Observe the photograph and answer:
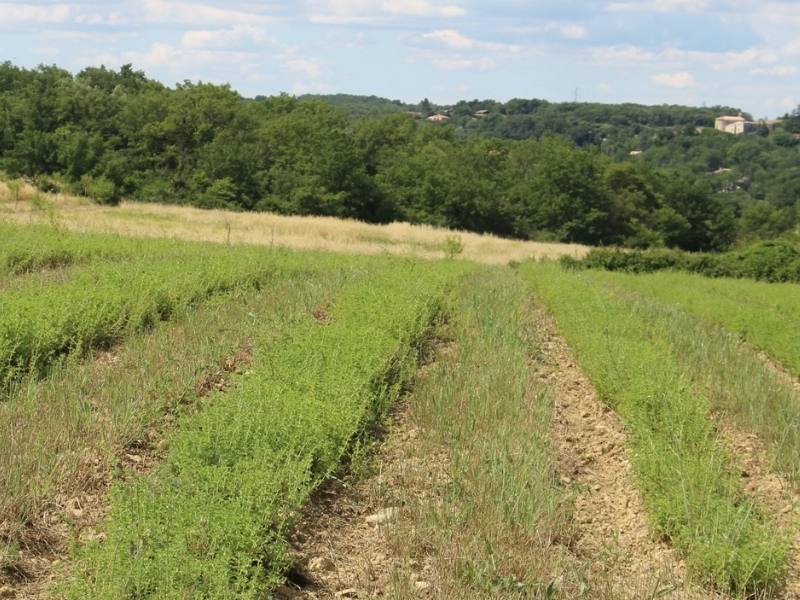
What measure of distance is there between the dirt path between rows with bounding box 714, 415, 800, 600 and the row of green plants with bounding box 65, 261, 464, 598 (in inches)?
118

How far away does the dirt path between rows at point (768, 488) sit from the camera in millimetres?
5742

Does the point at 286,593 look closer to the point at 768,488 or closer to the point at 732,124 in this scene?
the point at 768,488

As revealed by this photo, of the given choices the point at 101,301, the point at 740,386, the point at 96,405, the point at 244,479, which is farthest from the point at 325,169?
the point at 244,479

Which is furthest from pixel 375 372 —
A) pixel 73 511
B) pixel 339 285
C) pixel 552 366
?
pixel 339 285

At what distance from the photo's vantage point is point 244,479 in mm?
5211

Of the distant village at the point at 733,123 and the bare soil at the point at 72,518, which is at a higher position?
the distant village at the point at 733,123

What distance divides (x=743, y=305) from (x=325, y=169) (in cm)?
4051

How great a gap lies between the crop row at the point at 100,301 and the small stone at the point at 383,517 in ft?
11.8

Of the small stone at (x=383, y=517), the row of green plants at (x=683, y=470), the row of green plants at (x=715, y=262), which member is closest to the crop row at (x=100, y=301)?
the small stone at (x=383, y=517)

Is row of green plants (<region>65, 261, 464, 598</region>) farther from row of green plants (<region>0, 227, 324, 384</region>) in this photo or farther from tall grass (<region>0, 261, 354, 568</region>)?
row of green plants (<region>0, 227, 324, 384</region>)

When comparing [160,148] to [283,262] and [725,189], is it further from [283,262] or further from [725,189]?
[725,189]

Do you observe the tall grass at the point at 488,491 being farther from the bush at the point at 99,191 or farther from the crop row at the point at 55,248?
the bush at the point at 99,191

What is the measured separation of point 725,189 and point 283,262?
93.4 metres

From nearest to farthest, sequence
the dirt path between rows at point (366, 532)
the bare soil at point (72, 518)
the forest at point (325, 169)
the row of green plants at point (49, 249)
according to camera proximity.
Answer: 1. the bare soil at point (72, 518)
2. the dirt path between rows at point (366, 532)
3. the row of green plants at point (49, 249)
4. the forest at point (325, 169)
